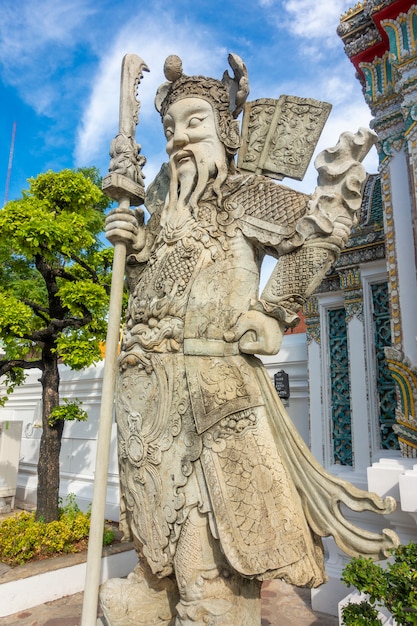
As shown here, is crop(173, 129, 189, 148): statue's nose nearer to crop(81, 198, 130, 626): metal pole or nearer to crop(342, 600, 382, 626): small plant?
crop(81, 198, 130, 626): metal pole

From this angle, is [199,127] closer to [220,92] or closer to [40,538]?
[220,92]

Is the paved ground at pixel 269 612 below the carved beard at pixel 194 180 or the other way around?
below

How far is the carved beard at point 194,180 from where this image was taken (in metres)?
2.52

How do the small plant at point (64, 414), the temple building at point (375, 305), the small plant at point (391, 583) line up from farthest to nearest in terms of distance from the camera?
the small plant at point (64, 414) → the temple building at point (375, 305) → the small plant at point (391, 583)

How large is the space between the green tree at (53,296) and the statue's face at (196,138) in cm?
288

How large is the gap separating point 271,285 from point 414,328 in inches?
99.6

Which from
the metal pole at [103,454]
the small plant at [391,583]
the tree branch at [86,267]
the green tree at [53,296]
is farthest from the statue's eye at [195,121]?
the tree branch at [86,267]

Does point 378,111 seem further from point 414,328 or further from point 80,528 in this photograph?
point 80,528

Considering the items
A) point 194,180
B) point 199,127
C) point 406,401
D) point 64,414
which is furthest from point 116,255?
point 64,414

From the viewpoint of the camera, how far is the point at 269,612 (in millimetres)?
3846

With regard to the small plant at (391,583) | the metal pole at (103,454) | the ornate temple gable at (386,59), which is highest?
the ornate temple gable at (386,59)

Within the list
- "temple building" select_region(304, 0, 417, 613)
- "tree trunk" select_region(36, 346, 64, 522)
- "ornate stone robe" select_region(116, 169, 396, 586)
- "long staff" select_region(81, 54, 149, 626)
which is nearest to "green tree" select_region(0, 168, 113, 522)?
"tree trunk" select_region(36, 346, 64, 522)

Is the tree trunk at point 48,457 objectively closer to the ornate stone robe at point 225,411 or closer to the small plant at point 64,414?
the small plant at point 64,414

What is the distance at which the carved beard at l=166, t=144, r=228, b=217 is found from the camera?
2521mm
